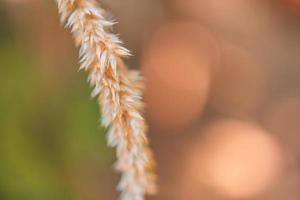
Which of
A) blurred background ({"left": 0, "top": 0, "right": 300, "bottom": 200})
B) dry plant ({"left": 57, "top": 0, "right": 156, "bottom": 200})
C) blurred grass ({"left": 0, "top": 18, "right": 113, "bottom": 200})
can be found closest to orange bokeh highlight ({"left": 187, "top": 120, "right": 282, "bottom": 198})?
blurred background ({"left": 0, "top": 0, "right": 300, "bottom": 200})

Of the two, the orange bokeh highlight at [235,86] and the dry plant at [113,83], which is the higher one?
the orange bokeh highlight at [235,86]

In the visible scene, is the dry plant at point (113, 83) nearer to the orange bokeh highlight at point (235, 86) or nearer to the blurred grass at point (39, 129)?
the blurred grass at point (39, 129)

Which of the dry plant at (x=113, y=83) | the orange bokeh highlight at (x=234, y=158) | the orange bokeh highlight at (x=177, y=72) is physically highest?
the orange bokeh highlight at (x=177, y=72)

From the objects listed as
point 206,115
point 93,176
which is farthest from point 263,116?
point 93,176

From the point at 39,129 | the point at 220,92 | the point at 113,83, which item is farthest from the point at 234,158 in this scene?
the point at 113,83

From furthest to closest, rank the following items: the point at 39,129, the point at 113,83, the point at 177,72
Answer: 1. the point at 177,72
2. the point at 39,129
3. the point at 113,83

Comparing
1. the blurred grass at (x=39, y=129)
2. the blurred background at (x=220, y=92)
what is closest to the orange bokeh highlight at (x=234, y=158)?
the blurred background at (x=220, y=92)

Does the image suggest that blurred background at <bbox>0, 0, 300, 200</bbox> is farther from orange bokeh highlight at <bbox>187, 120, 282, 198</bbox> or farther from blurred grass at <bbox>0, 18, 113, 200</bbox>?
blurred grass at <bbox>0, 18, 113, 200</bbox>

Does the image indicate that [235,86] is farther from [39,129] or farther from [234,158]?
[39,129]

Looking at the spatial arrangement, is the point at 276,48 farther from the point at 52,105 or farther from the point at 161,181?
the point at 52,105
